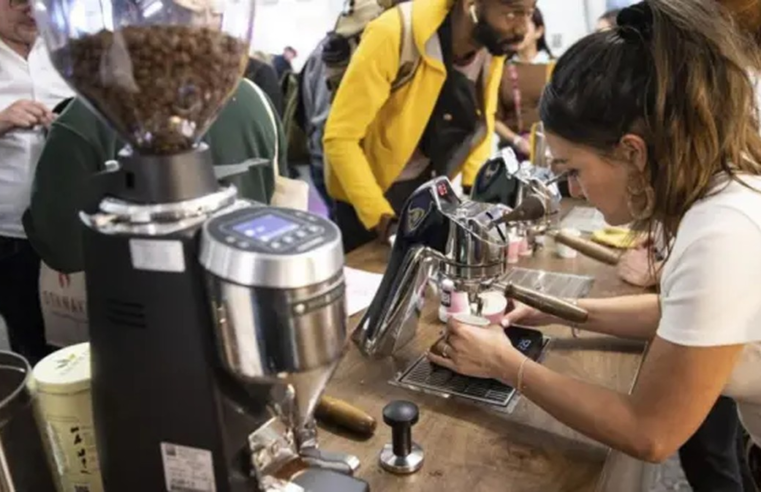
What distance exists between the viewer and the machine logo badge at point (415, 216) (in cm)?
111

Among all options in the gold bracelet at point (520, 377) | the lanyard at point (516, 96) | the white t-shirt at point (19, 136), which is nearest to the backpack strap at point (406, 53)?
the white t-shirt at point (19, 136)

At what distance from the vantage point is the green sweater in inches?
44.1

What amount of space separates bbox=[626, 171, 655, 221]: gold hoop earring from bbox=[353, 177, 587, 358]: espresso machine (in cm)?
17

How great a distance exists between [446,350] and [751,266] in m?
0.45

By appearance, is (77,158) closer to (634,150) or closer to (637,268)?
(634,150)

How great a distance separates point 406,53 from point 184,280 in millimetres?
1326

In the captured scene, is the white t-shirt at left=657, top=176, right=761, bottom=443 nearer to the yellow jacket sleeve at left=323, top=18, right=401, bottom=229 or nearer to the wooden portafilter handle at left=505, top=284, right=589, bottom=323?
the wooden portafilter handle at left=505, top=284, right=589, bottom=323

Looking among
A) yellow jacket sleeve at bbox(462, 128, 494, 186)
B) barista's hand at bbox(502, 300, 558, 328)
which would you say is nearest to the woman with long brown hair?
barista's hand at bbox(502, 300, 558, 328)

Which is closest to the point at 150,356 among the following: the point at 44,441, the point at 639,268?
the point at 44,441

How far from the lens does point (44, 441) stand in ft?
2.35

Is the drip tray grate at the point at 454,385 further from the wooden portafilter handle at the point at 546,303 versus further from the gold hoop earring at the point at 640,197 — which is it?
the gold hoop earring at the point at 640,197

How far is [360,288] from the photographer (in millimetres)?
1434

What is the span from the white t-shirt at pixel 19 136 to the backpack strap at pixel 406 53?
820 millimetres

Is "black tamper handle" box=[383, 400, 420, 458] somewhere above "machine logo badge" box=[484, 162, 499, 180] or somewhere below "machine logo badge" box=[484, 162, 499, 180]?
below
